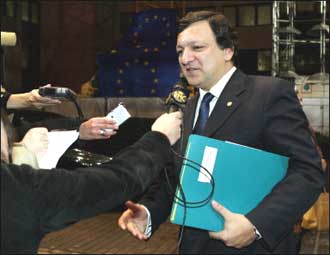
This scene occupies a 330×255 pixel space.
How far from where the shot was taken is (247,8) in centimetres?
1667

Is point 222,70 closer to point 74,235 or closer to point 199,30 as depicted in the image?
point 199,30

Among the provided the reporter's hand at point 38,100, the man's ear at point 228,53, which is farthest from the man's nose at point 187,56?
the reporter's hand at point 38,100

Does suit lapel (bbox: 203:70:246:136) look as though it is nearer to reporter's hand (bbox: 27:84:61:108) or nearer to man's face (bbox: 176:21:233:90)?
man's face (bbox: 176:21:233:90)

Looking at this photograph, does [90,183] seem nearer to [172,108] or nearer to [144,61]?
[172,108]

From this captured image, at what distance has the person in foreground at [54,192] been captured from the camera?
115 centimetres

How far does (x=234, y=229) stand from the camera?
69.6 inches

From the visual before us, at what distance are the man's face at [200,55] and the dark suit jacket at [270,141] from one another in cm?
8

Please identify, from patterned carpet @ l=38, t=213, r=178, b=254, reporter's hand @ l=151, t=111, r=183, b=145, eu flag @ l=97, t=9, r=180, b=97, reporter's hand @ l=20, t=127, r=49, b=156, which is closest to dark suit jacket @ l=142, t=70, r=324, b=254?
reporter's hand @ l=151, t=111, r=183, b=145

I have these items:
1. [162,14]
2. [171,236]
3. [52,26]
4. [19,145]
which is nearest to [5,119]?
[19,145]

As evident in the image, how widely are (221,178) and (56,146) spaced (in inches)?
23.0

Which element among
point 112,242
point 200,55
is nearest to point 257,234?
point 200,55

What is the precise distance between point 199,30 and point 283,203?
2.29 ft

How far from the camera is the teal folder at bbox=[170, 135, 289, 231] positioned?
172cm

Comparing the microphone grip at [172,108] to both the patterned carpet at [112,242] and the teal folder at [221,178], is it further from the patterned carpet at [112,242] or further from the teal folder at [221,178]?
the patterned carpet at [112,242]
